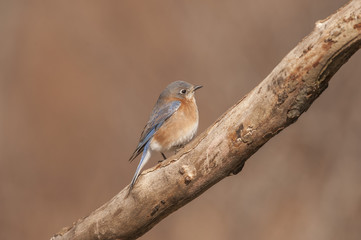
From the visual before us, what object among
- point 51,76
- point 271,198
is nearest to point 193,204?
point 271,198

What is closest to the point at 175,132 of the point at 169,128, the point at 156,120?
the point at 169,128

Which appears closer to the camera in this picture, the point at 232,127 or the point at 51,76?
the point at 232,127

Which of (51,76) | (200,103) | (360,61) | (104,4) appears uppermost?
(104,4)

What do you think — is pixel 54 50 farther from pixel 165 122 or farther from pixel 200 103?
pixel 165 122

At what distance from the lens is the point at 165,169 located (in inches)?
125

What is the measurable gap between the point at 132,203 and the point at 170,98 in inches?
50.5

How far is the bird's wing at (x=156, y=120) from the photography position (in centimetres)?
399

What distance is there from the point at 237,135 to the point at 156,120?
140cm

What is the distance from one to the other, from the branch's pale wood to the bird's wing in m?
0.70

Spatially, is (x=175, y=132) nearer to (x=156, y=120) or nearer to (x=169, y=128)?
(x=169, y=128)

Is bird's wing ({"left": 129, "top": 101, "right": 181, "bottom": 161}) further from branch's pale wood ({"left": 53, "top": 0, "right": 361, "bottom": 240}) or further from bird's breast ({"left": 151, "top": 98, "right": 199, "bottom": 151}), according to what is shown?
branch's pale wood ({"left": 53, "top": 0, "right": 361, "bottom": 240})

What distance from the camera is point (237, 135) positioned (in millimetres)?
2797

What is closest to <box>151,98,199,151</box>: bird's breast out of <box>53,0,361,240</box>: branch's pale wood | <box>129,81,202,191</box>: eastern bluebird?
<box>129,81,202,191</box>: eastern bluebird

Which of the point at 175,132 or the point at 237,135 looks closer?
the point at 237,135
